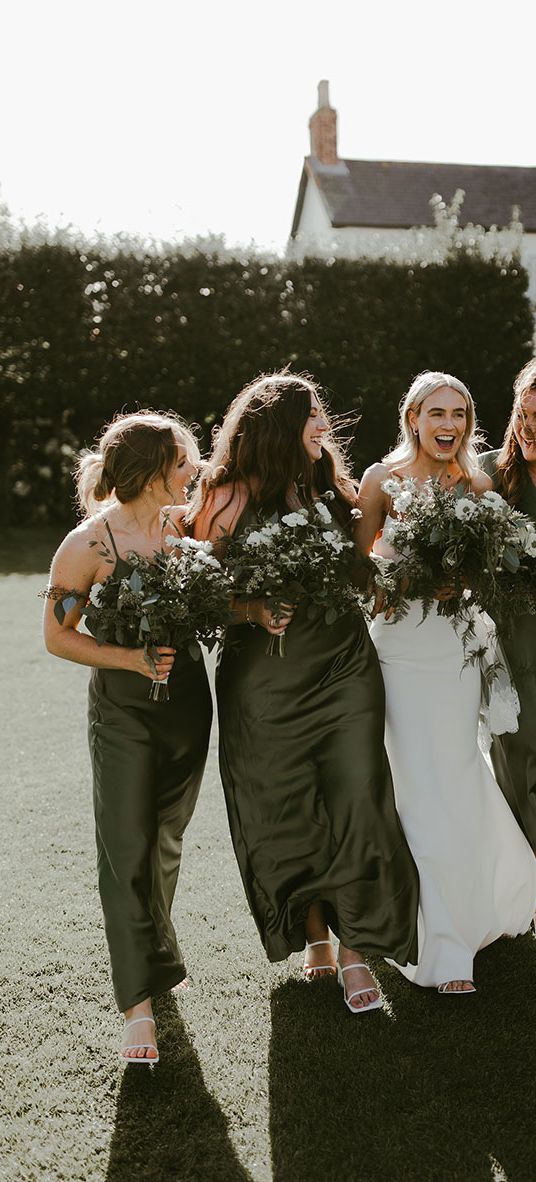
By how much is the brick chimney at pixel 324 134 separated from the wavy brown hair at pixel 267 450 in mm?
33815

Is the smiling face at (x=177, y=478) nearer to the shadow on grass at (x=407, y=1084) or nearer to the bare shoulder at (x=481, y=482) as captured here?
the bare shoulder at (x=481, y=482)

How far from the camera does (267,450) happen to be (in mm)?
4203

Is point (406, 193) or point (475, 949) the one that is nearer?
point (475, 949)

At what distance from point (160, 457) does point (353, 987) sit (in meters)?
2.28

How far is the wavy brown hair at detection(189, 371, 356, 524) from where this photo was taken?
421 centimetres

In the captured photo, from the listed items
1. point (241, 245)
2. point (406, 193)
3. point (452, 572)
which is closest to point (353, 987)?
point (452, 572)

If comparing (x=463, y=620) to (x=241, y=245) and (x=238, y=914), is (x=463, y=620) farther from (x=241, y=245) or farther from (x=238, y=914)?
(x=241, y=245)

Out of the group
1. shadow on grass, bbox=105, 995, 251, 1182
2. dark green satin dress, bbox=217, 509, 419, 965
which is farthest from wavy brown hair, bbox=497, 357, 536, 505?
shadow on grass, bbox=105, 995, 251, 1182

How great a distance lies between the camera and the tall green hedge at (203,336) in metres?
16.4

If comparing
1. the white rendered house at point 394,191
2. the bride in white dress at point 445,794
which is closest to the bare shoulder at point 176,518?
the bride in white dress at point 445,794

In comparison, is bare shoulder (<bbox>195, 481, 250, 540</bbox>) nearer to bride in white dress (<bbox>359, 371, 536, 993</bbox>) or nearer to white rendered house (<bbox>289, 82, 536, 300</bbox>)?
bride in white dress (<bbox>359, 371, 536, 993</bbox>)

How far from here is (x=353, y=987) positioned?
4066 mm

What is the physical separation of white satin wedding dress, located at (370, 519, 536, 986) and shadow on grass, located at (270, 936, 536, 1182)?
0.72 feet

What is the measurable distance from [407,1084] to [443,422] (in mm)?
2778
